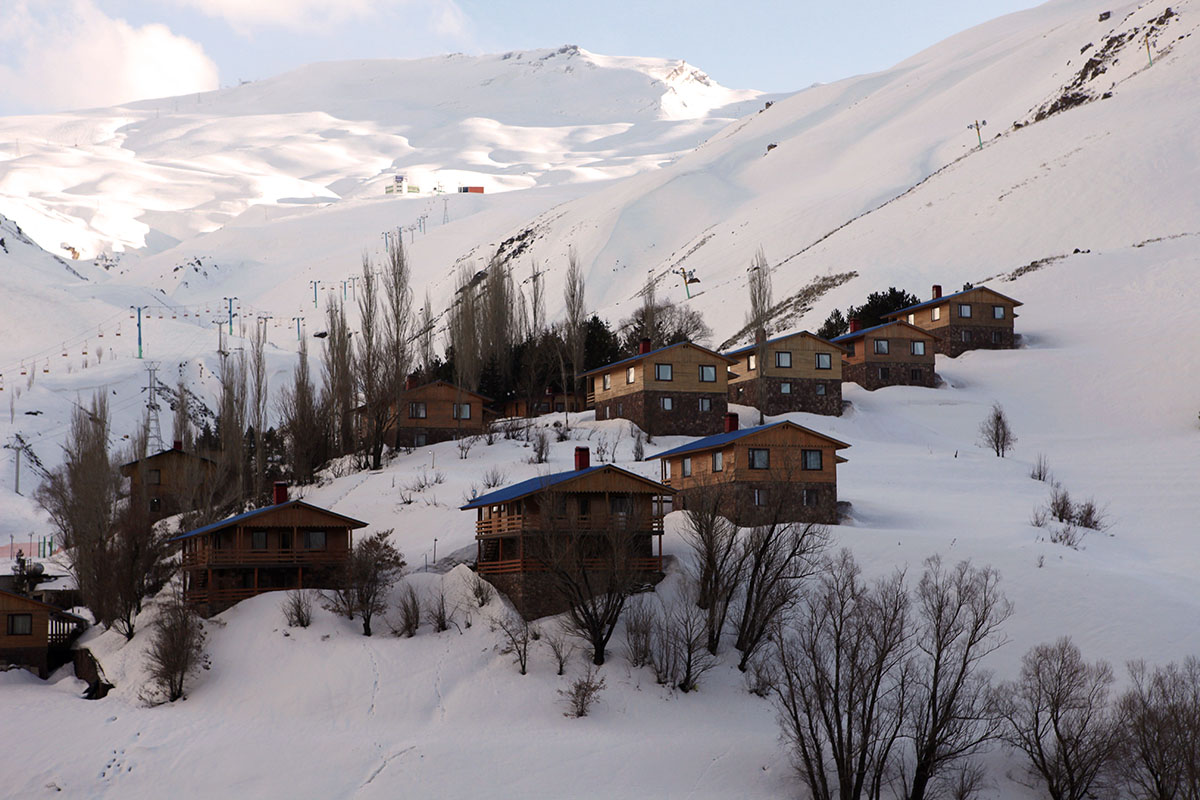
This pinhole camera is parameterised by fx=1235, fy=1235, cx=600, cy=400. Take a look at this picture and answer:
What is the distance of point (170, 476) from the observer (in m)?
70.5

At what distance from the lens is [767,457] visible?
52750 mm

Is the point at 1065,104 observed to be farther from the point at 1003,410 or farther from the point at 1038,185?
the point at 1003,410

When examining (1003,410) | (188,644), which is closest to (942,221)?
(1003,410)

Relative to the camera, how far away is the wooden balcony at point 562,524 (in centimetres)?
4450

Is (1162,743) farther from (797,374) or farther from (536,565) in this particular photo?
(797,374)

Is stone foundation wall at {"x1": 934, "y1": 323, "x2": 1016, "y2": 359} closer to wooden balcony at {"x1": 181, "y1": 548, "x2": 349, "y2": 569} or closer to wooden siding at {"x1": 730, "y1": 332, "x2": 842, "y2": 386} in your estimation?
wooden siding at {"x1": 730, "y1": 332, "x2": 842, "y2": 386}

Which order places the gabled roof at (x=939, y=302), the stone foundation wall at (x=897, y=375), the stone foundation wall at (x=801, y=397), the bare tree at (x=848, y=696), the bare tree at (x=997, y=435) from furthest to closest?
the gabled roof at (x=939, y=302) → the stone foundation wall at (x=897, y=375) → the stone foundation wall at (x=801, y=397) → the bare tree at (x=997, y=435) → the bare tree at (x=848, y=696)

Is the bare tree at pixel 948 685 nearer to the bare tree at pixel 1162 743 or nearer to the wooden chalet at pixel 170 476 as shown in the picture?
the bare tree at pixel 1162 743

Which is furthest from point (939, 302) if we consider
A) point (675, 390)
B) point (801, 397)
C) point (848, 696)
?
point (848, 696)

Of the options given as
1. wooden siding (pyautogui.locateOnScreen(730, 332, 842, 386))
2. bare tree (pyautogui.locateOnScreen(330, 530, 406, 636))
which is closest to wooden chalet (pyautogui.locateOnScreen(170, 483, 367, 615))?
bare tree (pyautogui.locateOnScreen(330, 530, 406, 636))

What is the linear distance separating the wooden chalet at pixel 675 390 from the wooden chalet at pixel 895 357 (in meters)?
14.0

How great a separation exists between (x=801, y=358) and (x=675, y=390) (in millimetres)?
9467

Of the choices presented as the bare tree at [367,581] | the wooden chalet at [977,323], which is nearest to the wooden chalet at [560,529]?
the bare tree at [367,581]

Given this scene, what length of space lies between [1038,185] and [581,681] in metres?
104
